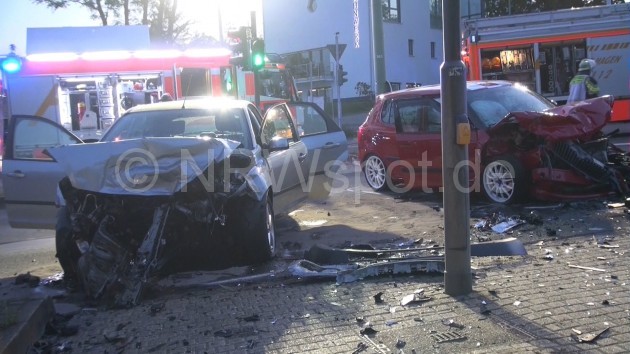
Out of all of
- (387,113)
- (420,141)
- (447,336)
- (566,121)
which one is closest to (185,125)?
(420,141)

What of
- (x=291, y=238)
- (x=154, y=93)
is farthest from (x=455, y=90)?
(x=154, y=93)

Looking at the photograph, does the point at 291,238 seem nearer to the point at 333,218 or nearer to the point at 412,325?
the point at 333,218

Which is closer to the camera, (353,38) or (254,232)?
(254,232)

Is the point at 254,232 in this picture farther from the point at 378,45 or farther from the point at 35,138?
the point at 378,45

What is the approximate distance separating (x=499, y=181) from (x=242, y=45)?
8253 millimetres

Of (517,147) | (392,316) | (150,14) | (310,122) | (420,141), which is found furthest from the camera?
(150,14)

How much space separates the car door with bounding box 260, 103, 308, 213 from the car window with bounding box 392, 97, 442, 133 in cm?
216

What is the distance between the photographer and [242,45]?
15.5 m

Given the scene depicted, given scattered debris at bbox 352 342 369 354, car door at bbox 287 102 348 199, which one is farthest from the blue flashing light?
scattered debris at bbox 352 342 369 354

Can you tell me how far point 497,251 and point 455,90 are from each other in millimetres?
2153

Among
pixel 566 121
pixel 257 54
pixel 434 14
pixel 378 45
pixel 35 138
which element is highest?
pixel 434 14

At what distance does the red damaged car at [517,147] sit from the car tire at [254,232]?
3.65 metres

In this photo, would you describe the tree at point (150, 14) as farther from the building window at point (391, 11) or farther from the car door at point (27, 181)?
the car door at point (27, 181)

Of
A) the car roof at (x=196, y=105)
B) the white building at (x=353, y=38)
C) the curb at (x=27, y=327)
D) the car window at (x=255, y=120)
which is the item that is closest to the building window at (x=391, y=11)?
the white building at (x=353, y=38)
